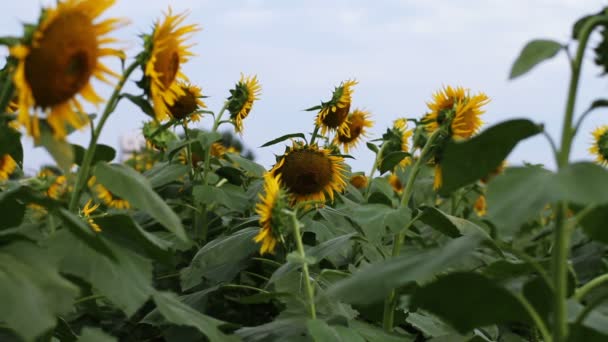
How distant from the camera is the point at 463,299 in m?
1.19

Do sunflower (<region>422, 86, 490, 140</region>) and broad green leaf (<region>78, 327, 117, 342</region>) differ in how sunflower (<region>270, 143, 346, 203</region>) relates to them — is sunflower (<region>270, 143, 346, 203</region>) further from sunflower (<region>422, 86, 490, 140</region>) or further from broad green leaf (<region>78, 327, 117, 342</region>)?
broad green leaf (<region>78, 327, 117, 342</region>)

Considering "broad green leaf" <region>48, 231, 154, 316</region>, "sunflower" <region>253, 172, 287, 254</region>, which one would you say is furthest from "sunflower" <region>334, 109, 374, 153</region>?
"broad green leaf" <region>48, 231, 154, 316</region>

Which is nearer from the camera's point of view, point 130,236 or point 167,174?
point 130,236

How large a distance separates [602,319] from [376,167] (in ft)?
5.37

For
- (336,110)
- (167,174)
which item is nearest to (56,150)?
(167,174)

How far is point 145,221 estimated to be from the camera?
2689 mm

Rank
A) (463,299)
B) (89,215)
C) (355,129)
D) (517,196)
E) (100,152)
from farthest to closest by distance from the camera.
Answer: (355,129) → (89,215) → (100,152) → (463,299) → (517,196)

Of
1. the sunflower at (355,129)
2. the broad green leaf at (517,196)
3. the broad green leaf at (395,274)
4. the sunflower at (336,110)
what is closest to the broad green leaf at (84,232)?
the broad green leaf at (395,274)

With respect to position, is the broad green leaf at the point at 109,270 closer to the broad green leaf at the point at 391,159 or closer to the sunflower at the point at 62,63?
the sunflower at the point at 62,63

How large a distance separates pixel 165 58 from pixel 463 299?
0.65 meters

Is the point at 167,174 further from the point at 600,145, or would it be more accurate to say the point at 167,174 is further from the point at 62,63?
the point at 600,145

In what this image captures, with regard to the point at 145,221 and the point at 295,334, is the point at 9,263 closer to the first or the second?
the point at 295,334

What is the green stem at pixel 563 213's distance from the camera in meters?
1.22

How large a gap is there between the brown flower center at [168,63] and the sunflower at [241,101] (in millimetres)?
1255
